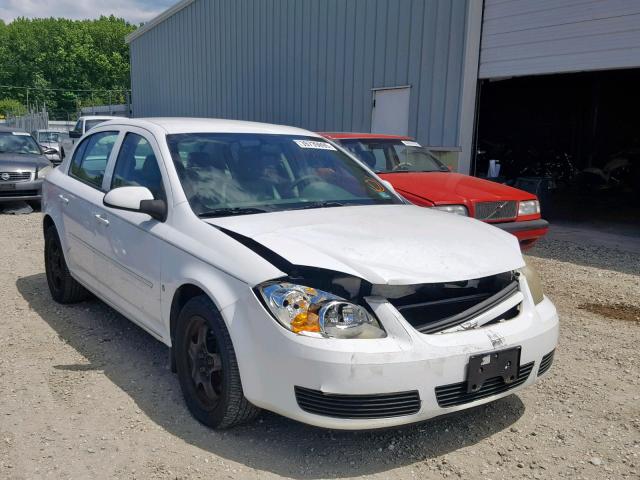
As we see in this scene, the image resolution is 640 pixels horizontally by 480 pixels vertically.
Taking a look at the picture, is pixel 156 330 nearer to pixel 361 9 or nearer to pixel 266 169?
pixel 266 169

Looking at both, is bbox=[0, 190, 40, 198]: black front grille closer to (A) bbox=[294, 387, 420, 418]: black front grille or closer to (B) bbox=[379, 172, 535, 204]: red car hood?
(B) bbox=[379, 172, 535, 204]: red car hood

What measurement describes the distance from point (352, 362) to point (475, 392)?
662mm

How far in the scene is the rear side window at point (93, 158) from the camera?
4.36 meters

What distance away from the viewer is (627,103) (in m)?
17.6

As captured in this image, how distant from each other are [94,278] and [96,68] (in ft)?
280

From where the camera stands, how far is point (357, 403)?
101 inches

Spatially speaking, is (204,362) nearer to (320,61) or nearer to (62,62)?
(320,61)

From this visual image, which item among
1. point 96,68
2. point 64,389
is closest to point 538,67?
point 64,389

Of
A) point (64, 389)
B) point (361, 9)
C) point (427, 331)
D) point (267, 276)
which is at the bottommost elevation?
point (64, 389)

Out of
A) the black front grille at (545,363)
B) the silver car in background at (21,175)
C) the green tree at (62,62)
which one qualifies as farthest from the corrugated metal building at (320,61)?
the green tree at (62,62)

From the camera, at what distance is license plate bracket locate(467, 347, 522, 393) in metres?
2.67

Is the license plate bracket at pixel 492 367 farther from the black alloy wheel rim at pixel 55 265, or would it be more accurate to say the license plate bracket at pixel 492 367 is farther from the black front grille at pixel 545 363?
the black alloy wheel rim at pixel 55 265

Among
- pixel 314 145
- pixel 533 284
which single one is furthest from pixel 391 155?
pixel 533 284

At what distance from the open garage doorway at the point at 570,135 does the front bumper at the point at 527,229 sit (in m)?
6.45
